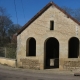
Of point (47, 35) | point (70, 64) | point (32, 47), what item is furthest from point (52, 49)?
point (70, 64)

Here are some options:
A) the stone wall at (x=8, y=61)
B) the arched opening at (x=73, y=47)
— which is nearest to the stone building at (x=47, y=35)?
the stone wall at (x=8, y=61)

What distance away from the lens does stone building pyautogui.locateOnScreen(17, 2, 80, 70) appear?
84.4ft

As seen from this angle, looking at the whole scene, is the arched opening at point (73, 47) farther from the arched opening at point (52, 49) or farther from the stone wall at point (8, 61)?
the stone wall at point (8, 61)

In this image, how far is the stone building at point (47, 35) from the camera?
25734mm

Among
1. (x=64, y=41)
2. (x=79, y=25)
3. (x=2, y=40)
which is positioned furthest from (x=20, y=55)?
(x=2, y=40)

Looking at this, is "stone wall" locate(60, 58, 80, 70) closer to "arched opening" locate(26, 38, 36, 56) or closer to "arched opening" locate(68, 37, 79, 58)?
"arched opening" locate(68, 37, 79, 58)

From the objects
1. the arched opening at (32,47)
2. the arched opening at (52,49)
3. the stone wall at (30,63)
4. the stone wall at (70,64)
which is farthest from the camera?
the arched opening at (52,49)

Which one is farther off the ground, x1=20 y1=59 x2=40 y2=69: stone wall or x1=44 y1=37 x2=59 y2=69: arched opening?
x1=44 y1=37 x2=59 y2=69: arched opening

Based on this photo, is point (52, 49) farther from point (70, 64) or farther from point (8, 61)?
point (70, 64)

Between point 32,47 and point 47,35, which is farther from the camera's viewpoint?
point 32,47

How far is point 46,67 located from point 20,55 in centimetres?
299

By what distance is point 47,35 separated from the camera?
26.4 meters

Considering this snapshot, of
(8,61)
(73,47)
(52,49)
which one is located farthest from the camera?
(52,49)

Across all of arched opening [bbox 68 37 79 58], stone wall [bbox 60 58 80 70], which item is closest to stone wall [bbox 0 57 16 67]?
stone wall [bbox 60 58 80 70]
